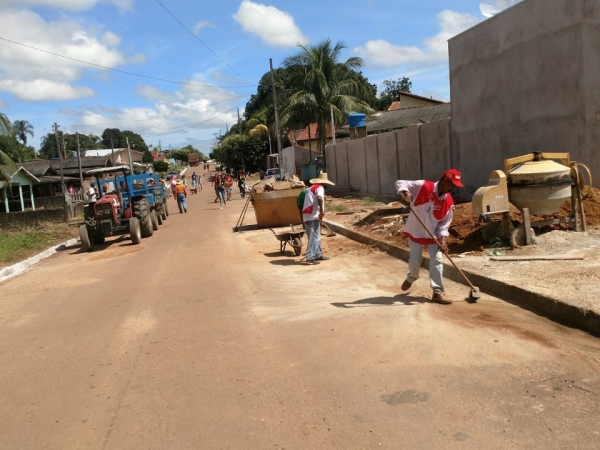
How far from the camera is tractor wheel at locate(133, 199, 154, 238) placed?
17672 millimetres

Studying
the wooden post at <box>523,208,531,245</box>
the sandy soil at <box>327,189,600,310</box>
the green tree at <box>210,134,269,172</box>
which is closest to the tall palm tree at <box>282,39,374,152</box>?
the sandy soil at <box>327,189,600,310</box>

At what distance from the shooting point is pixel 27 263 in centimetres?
1478

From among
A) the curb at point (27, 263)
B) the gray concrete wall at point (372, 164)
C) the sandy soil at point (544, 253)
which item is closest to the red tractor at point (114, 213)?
the curb at point (27, 263)

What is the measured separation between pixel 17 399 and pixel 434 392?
3439 millimetres

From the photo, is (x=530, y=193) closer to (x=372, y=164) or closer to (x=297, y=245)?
(x=297, y=245)

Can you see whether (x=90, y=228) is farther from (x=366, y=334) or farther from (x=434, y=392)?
(x=434, y=392)

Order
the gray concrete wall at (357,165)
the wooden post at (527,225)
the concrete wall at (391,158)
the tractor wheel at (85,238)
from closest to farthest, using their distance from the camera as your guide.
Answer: the wooden post at (527,225) < the tractor wheel at (85,238) < the concrete wall at (391,158) < the gray concrete wall at (357,165)

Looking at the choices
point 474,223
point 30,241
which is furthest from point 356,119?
point 474,223

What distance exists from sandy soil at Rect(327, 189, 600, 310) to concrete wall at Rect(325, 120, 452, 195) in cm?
544

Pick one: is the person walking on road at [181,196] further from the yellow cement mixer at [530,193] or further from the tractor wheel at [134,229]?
the yellow cement mixer at [530,193]

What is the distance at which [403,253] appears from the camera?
10.3 m

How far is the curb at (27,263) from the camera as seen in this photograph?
1312cm

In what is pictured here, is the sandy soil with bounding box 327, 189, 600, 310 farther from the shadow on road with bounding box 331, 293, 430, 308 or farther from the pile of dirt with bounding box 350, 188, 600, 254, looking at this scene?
the shadow on road with bounding box 331, 293, 430, 308

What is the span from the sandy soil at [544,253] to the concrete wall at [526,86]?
1.79 meters
